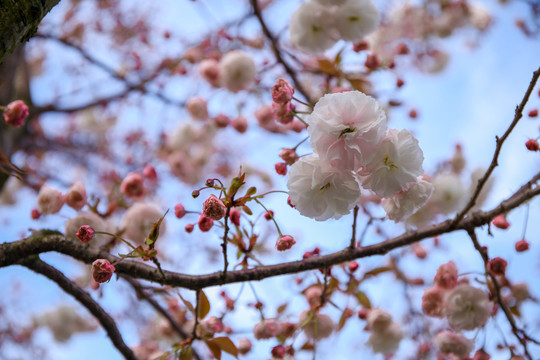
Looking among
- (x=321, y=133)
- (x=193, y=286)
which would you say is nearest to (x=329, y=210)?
(x=321, y=133)

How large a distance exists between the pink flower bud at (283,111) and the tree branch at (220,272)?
13.4 inches

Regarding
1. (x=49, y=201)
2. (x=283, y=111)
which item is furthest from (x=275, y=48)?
(x=49, y=201)

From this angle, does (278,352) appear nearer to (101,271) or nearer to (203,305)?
(203,305)

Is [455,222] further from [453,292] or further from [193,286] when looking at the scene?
[193,286]

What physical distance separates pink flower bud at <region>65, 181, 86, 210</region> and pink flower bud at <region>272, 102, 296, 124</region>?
2.07 ft

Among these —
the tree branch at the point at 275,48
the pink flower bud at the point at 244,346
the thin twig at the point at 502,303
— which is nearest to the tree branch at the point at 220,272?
the thin twig at the point at 502,303

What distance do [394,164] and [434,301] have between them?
0.67 meters

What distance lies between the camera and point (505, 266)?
3.67 ft

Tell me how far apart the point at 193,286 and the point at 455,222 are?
0.65m

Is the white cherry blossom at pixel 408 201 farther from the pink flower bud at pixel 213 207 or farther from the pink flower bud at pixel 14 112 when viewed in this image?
the pink flower bud at pixel 14 112

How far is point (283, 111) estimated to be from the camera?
0.99 metres

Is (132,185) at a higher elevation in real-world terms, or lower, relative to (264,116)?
lower

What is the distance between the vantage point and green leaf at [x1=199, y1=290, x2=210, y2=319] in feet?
3.36

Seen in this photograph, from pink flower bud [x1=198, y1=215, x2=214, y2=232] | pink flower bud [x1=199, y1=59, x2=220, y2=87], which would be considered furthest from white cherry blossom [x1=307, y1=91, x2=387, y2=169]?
pink flower bud [x1=199, y1=59, x2=220, y2=87]
